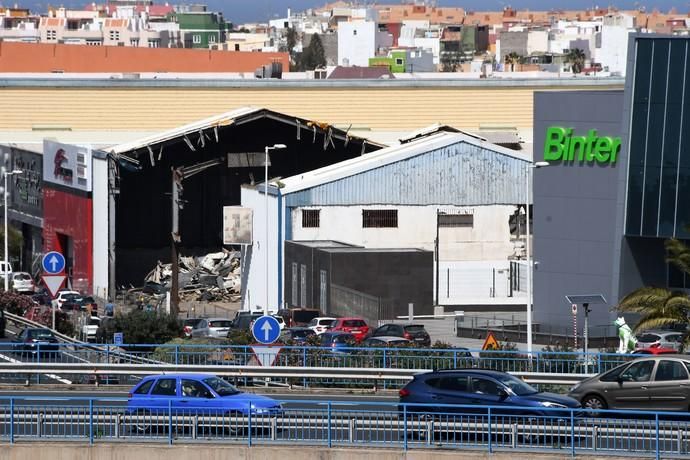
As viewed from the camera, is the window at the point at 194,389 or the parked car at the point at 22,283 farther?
the parked car at the point at 22,283

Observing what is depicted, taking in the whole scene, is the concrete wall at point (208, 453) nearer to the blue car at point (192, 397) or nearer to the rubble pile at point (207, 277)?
the blue car at point (192, 397)

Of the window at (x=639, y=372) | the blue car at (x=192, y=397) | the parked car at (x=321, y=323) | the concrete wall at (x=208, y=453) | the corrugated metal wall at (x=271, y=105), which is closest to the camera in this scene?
the concrete wall at (x=208, y=453)

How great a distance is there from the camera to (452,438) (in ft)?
89.6

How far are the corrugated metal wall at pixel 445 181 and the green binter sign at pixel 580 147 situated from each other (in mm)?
14783

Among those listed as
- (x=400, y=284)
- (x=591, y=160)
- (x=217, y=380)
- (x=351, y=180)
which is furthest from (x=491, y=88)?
(x=217, y=380)

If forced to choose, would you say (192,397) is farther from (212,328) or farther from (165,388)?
(212,328)

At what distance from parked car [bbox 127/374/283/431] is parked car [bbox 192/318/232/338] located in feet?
79.4

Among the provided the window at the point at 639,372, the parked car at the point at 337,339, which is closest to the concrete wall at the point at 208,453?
the window at the point at 639,372

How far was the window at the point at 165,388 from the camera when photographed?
3003 cm

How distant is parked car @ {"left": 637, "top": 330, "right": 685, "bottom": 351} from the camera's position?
48.4 meters

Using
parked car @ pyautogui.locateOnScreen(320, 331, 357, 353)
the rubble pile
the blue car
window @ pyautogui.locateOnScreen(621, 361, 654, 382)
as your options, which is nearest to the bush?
parked car @ pyautogui.locateOnScreen(320, 331, 357, 353)

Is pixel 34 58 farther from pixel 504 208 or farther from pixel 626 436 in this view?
pixel 626 436

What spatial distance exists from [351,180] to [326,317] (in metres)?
12.2

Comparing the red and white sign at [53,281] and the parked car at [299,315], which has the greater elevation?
the red and white sign at [53,281]
